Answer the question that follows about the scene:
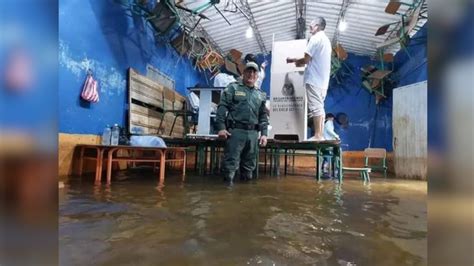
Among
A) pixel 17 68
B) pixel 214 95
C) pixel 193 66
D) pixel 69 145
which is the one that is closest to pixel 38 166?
pixel 17 68

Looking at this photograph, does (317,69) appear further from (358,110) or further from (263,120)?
(358,110)

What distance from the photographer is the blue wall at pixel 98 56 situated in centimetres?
376

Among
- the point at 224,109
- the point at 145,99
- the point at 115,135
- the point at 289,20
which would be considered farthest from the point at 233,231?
the point at 289,20

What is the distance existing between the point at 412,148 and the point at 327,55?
3752mm

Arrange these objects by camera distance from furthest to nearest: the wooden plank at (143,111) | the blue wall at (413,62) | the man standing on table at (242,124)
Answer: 1. the blue wall at (413,62)
2. the wooden plank at (143,111)
3. the man standing on table at (242,124)

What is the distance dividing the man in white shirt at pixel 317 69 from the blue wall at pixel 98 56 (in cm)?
311

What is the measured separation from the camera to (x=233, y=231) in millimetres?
1481

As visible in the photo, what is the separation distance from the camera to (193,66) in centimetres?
873

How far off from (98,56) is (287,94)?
119 inches

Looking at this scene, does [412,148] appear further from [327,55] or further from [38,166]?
[38,166]

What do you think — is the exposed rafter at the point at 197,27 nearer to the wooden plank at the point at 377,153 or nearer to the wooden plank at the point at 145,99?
the wooden plank at the point at 145,99

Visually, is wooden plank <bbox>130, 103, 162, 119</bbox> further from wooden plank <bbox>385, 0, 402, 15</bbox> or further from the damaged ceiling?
wooden plank <bbox>385, 0, 402, 15</bbox>

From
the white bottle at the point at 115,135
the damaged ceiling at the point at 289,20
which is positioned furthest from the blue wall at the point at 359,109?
the white bottle at the point at 115,135

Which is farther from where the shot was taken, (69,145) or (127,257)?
(69,145)
